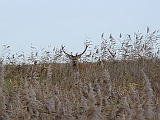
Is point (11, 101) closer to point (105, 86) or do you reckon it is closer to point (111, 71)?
point (105, 86)

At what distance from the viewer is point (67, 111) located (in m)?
2.79

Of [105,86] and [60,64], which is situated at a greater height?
[60,64]

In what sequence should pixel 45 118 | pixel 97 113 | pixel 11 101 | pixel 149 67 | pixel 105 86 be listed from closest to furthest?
pixel 97 113 < pixel 45 118 < pixel 11 101 < pixel 105 86 < pixel 149 67

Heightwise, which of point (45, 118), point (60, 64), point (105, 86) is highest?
point (60, 64)

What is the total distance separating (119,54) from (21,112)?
6268 mm

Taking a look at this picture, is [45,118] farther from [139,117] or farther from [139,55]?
[139,55]

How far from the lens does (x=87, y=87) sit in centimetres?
388

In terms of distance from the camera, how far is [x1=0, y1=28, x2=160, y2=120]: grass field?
8.84 ft

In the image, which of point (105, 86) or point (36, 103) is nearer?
point (36, 103)

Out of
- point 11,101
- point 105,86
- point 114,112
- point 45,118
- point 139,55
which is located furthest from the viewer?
point 139,55

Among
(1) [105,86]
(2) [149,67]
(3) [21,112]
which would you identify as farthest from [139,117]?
(2) [149,67]

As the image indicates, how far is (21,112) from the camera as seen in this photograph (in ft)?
9.16

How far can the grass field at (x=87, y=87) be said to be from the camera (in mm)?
2693

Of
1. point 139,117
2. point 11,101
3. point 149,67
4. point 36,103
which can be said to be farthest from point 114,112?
point 149,67
